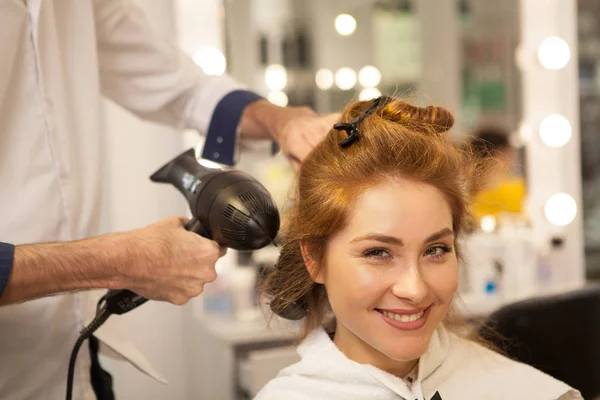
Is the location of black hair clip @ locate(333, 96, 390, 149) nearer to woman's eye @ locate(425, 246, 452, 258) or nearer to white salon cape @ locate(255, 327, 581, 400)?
woman's eye @ locate(425, 246, 452, 258)

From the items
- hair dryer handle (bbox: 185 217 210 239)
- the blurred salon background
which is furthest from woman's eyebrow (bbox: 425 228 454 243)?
the blurred salon background

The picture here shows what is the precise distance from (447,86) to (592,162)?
3.96 feet

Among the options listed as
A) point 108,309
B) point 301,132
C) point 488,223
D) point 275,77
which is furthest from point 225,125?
point 488,223

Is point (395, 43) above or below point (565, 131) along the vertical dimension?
above

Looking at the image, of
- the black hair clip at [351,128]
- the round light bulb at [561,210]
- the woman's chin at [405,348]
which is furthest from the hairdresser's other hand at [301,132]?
the round light bulb at [561,210]

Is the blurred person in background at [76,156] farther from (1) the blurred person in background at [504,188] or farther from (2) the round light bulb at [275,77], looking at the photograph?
(1) the blurred person in background at [504,188]

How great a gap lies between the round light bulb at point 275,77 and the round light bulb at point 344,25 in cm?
25

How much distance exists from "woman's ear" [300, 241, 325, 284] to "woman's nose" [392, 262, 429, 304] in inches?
6.4

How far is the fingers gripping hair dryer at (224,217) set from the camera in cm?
113

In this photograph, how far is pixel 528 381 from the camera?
1.28m

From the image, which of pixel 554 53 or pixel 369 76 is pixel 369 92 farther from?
pixel 554 53

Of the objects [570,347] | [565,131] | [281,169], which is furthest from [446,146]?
[565,131]

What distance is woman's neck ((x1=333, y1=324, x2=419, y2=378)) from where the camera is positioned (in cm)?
126

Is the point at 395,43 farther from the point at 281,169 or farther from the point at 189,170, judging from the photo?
the point at 189,170
